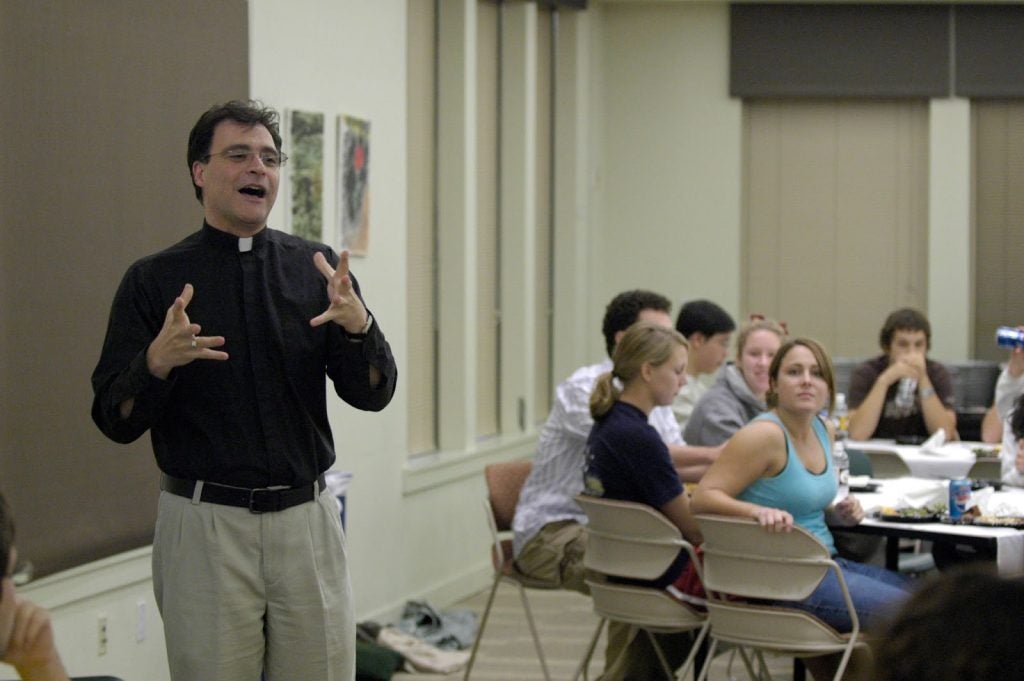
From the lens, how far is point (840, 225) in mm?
9797

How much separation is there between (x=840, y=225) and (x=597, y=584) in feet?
19.3

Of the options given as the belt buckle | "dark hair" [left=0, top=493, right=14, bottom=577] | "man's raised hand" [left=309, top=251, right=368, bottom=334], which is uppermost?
"man's raised hand" [left=309, top=251, right=368, bottom=334]

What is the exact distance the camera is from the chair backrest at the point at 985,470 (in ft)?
20.5

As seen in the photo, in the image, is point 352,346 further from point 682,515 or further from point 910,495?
point 910,495

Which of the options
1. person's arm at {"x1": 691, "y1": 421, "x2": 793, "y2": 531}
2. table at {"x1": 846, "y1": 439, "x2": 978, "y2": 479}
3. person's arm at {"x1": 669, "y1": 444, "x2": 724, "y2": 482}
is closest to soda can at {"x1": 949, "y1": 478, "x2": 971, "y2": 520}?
person's arm at {"x1": 691, "y1": 421, "x2": 793, "y2": 531}

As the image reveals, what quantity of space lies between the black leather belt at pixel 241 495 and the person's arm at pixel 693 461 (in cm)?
249

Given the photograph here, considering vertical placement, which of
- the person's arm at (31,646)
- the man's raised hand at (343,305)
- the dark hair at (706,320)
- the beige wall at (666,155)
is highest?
the beige wall at (666,155)

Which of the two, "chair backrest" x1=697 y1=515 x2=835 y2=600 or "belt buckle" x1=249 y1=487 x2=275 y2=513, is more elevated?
"belt buckle" x1=249 y1=487 x2=275 y2=513

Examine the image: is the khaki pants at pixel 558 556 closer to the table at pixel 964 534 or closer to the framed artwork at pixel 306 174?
the table at pixel 964 534

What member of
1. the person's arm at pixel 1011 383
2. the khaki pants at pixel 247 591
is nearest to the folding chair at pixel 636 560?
the khaki pants at pixel 247 591

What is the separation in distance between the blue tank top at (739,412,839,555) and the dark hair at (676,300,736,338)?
145 centimetres

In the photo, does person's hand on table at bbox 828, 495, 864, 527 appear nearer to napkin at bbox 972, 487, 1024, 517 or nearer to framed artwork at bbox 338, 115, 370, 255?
napkin at bbox 972, 487, 1024, 517

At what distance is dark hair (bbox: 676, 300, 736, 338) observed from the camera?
583 centimetres

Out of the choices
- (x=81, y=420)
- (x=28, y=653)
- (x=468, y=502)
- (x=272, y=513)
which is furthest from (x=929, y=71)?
(x=28, y=653)
